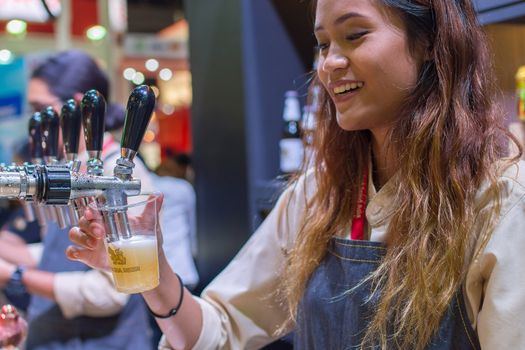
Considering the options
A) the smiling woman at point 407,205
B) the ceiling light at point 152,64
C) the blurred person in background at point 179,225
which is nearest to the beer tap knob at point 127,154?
the smiling woman at point 407,205

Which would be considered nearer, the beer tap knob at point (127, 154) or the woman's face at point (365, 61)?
the beer tap knob at point (127, 154)

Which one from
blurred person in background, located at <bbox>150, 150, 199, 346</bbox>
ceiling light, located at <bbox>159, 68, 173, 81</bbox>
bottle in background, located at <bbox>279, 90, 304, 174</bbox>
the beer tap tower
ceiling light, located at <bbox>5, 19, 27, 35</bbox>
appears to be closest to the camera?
the beer tap tower

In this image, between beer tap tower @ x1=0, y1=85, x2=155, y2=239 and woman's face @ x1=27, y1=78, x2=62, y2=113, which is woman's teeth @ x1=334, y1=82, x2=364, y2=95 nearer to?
beer tap tower @ x1=0, y1=85, x2=155, y2=239

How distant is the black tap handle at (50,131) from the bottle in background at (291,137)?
0.92 m

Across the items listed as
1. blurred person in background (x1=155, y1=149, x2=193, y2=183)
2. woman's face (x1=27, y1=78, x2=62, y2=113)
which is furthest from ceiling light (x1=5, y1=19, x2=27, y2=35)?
→ woman's face (x1=27, y1=78, x2=62, y2=113)

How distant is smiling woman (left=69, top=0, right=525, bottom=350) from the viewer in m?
1.03

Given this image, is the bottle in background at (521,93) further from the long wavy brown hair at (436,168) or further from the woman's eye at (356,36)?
the woman's eye at (356,36)

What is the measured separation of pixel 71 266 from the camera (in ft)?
6.38

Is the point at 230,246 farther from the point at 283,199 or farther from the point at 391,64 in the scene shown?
the point at 391,64

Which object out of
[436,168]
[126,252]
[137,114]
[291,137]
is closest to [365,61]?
[436,168]

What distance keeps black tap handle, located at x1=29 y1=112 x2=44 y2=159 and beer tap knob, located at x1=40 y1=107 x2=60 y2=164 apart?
2 cm

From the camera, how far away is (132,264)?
94cm

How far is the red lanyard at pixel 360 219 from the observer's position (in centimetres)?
122

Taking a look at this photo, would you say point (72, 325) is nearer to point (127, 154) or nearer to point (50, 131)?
point (50, 131)
